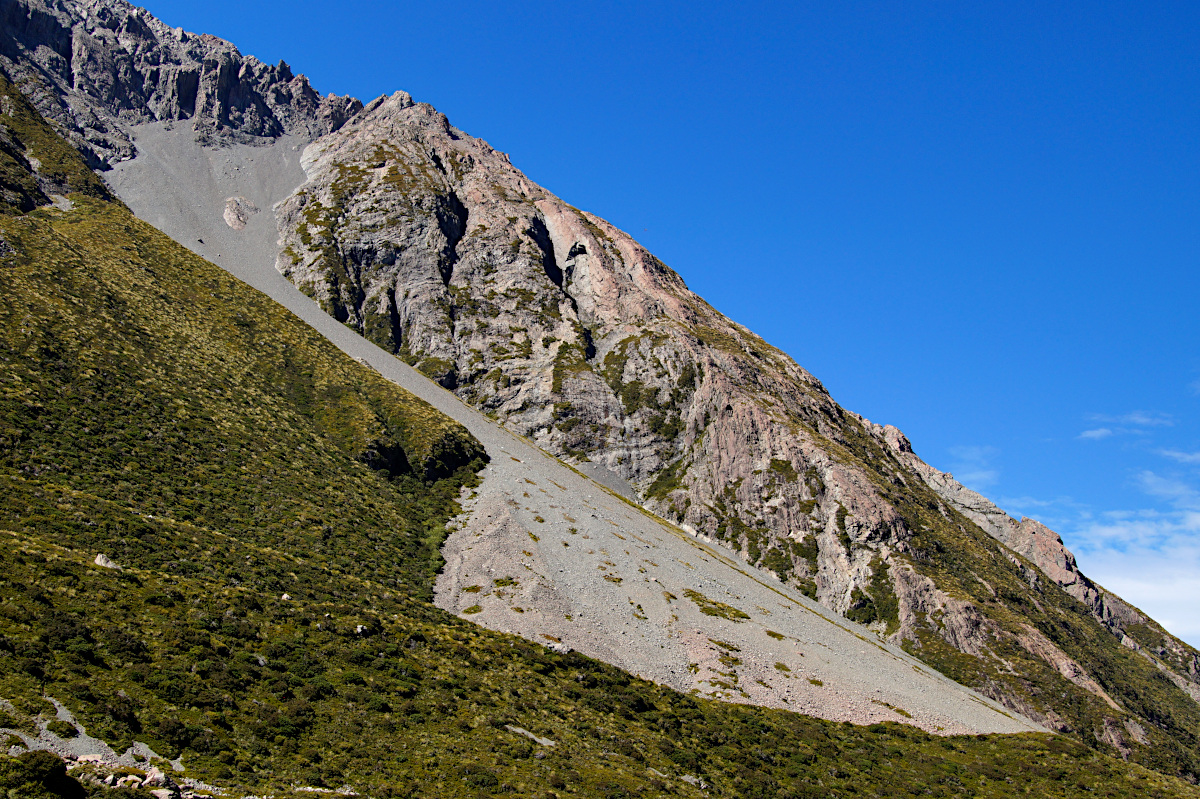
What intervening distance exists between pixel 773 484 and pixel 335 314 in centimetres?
10339

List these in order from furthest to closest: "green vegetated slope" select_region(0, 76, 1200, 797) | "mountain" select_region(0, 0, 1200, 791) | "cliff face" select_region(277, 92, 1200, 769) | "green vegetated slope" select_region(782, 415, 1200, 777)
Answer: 1. "cliff face" select_region(277, 92, 1200, 769)
2. "green vegetated slope" select_region(782, 415, 1200, 777)
3. "mountain" select_region(0, 0, 1200, 791)
4. "green vegetated slope" select_region(0, 76, 1200, 797)

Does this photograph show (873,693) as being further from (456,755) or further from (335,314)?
(335,314)

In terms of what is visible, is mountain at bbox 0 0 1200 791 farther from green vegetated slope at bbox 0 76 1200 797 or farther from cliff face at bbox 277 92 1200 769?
green vegetated slope at bbox 0 76 1200 797

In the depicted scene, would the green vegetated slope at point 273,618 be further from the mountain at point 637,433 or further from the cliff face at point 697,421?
the cliff face at point 697,421

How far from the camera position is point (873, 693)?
71.8 metres

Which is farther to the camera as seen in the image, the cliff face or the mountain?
the cliff face

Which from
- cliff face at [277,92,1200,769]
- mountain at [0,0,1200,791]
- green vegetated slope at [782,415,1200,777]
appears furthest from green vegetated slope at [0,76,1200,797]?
cliff face at [277,92,1200,769]

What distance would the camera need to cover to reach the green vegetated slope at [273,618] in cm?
3123

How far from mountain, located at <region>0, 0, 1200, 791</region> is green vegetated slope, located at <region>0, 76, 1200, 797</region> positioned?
8233mm

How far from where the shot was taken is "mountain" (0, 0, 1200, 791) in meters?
90.2

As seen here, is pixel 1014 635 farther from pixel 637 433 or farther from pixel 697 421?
pixel 637 433

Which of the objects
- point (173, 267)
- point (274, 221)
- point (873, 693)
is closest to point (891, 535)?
point (873, 693)

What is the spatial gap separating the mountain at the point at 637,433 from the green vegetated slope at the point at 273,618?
823cm

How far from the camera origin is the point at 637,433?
146625 millimetres
